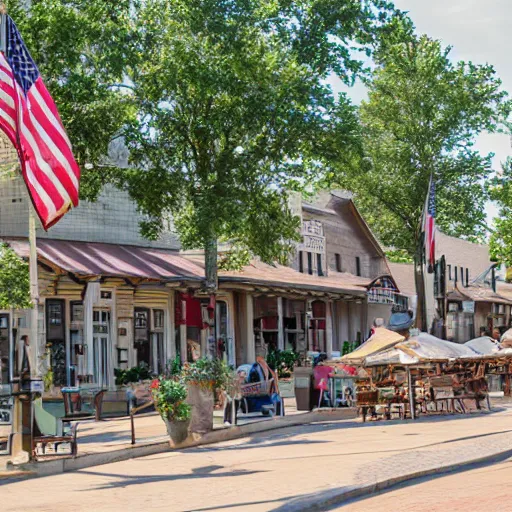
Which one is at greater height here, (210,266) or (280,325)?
(210,266)

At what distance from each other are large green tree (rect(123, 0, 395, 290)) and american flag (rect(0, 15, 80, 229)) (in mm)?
11168

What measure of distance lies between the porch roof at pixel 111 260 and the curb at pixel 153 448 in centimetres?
808

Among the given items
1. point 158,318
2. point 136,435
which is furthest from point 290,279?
point 136,435

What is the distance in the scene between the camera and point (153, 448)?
1689 centimetres

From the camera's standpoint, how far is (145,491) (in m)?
12.2

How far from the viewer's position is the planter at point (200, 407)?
1822cm

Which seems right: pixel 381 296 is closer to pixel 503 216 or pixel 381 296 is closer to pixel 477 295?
pixel 503 216

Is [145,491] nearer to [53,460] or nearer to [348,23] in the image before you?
[53,460]

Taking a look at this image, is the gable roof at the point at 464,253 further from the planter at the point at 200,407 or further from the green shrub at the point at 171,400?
the green shrub at the point at 171,400

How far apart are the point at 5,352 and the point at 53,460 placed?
567 inches

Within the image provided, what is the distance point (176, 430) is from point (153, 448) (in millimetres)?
698

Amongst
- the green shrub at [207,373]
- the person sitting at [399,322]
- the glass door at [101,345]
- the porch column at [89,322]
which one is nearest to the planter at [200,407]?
the green shrub at [207,373]

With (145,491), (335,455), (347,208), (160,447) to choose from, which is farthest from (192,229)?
(347,208)

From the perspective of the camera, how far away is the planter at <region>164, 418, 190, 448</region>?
1742cm
